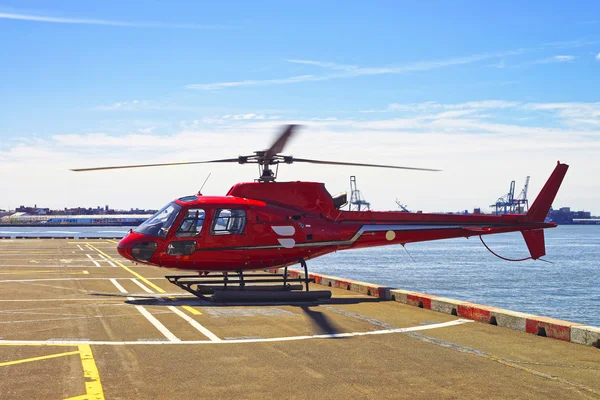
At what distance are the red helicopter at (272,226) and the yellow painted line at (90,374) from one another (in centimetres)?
697

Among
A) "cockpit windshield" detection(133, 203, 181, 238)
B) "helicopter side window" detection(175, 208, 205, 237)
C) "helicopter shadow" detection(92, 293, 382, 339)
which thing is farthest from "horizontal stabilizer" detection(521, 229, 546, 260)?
"cockpit windshield" detection(133, 203, 181, 238)

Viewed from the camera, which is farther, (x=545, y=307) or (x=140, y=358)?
(x=545, y=307)

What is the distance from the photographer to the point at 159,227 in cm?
1736

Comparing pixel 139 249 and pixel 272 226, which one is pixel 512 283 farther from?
pixel 139 249

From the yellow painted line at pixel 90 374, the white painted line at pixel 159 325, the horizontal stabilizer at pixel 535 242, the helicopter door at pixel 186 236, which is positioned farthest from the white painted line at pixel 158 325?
the horizontal stabilizer at pixel 535 242

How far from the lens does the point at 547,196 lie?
19938 mm

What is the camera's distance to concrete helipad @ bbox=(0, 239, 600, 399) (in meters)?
7.92

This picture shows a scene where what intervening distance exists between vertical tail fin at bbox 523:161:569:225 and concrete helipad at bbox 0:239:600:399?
6551 mm

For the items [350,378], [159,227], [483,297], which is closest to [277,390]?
[350,378]

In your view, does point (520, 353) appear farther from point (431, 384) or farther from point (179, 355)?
point (179, 355)

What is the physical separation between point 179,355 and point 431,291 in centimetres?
3678

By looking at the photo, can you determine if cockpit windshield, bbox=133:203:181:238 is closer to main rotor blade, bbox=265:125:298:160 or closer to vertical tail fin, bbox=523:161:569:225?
main rotor blade, bbox=265:125:298:160

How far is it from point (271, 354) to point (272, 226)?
817cm

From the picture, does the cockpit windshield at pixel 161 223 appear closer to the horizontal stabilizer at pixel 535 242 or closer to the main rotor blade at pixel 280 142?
the main rotor blade at pixel 280 142
